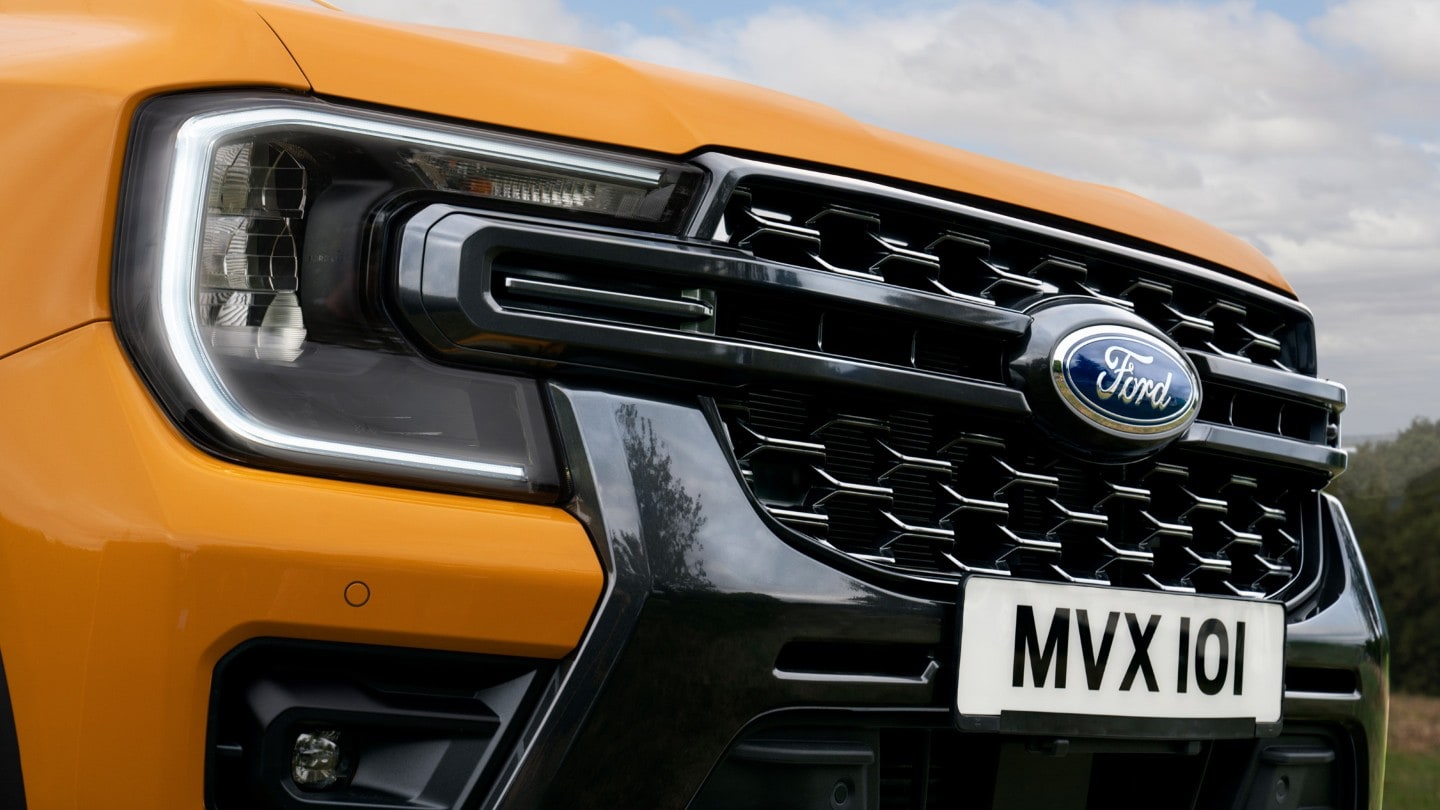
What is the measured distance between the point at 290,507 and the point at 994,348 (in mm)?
911

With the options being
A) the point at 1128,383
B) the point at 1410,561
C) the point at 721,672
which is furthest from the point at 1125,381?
the point at 1410,561

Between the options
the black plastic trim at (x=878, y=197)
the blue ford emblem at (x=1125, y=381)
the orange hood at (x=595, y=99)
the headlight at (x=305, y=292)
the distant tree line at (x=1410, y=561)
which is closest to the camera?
the headlight at (x=305, y=292)

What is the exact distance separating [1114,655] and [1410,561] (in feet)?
29.9

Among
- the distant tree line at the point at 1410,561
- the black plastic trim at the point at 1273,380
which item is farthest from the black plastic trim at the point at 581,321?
the distant tree line at the point at 1410,561

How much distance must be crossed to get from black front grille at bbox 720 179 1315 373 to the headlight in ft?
0.98

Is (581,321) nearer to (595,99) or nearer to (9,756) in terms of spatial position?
(595,99)

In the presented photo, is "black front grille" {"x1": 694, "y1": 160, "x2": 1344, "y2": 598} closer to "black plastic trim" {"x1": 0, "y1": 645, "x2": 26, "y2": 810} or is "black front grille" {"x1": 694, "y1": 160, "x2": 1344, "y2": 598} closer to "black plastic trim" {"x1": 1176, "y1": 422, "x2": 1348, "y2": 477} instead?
"black plastic trim" {"x1": 1176, "y1": 422, "x2": 1348, "y2": 477}

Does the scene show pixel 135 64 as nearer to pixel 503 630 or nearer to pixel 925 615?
pixel 503 630

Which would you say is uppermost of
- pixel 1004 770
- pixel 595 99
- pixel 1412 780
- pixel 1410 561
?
pixel 595 99

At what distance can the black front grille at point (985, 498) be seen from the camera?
1660 millimetres

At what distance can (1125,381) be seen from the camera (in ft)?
6.08

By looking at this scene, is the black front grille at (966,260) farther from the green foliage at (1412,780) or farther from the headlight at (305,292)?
the green foliage at (1412,780)

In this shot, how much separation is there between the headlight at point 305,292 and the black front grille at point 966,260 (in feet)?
0.98

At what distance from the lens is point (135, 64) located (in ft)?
4.73
